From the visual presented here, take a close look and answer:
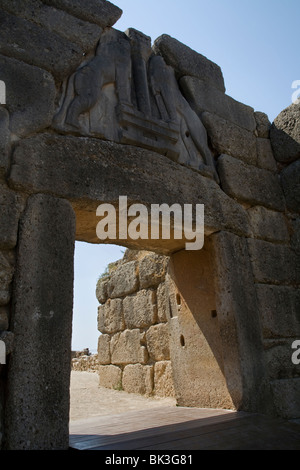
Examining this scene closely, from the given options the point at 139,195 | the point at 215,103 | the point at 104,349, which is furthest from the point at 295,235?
the point at 104,349

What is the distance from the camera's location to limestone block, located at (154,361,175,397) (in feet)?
14.1

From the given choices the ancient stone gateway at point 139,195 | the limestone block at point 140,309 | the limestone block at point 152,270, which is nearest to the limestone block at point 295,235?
the ancient stone gateway at point 139,195

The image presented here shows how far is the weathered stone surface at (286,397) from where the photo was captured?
3.11 metres

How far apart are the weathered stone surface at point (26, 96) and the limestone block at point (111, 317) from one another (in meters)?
3.17

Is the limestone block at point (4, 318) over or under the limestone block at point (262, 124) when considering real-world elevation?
under

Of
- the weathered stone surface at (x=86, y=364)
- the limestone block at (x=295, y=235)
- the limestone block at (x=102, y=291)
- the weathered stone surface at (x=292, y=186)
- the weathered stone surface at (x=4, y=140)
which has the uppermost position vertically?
the weathered stone surface at (x=292, y=186)

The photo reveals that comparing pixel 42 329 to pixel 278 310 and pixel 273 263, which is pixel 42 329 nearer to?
pixel 278 310

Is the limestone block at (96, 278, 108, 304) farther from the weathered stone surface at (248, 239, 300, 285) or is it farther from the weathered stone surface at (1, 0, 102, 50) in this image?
the weathered stone surface at (1, 0, 102, 50)

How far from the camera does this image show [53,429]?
2029 mm

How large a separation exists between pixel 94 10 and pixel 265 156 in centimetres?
216

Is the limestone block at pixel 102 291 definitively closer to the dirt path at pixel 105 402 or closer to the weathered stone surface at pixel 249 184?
the dirt path at pixel 105 402

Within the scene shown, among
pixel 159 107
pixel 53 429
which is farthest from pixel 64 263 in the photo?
pixel 159 107
